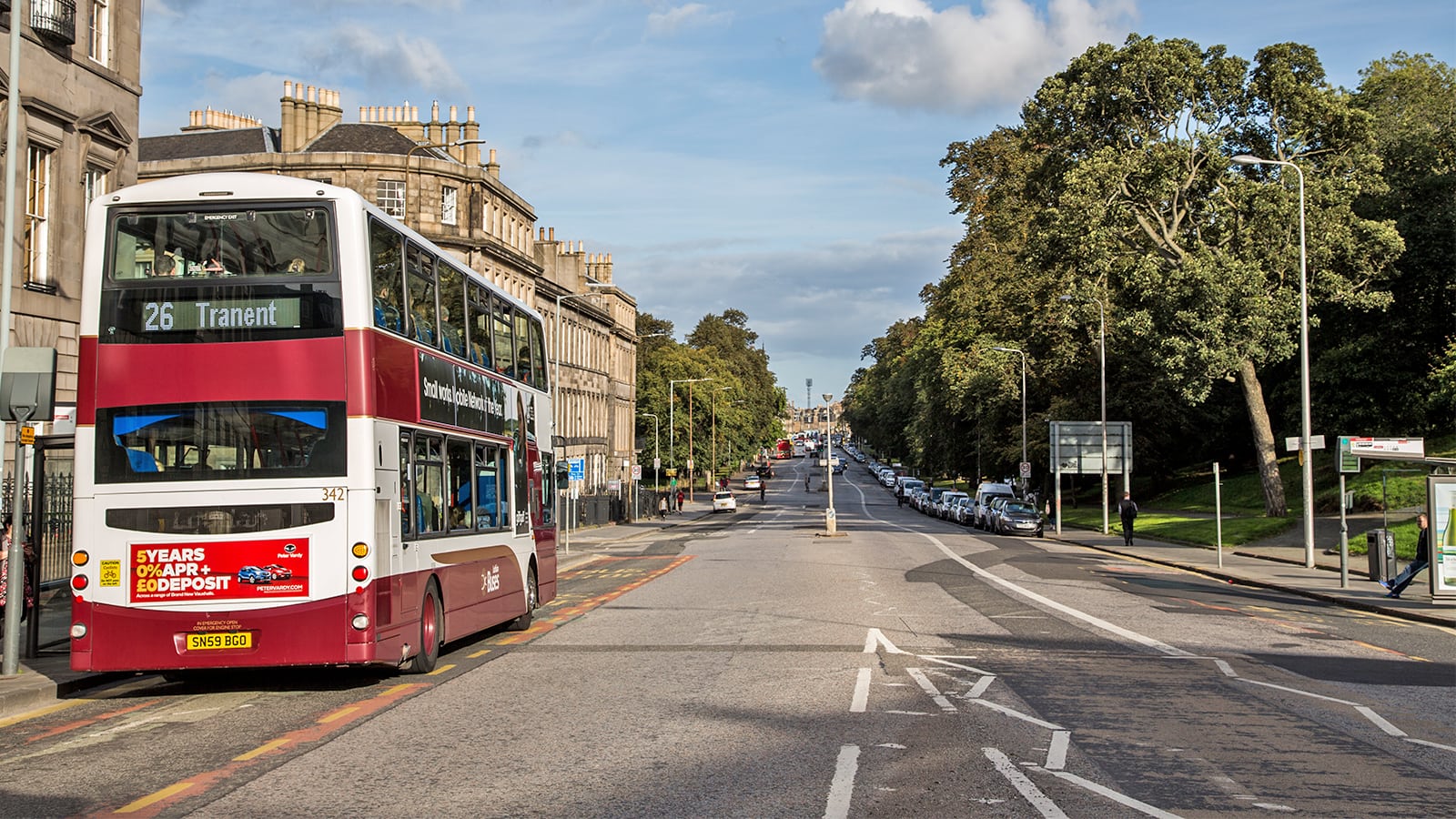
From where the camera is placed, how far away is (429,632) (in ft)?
44.2

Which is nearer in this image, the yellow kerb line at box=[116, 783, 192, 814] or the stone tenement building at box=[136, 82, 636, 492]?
the yellow kerb line at box=[116, 783, 192, 814]

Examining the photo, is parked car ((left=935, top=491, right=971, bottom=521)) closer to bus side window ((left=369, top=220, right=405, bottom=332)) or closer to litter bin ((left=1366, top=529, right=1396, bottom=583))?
litter bin ((left=1366, top=529, right=1396, bottom=583))

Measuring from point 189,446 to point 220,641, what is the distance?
1.69 m

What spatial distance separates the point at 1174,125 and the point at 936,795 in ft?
126

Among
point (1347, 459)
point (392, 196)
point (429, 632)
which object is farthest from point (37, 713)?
point (392, 196)

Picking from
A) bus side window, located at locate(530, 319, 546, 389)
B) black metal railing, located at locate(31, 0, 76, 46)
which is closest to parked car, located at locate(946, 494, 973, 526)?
bus side window, located at locate(530, 319, 546, 389)

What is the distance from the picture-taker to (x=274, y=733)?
394 inches

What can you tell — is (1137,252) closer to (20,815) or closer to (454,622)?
(454,622)

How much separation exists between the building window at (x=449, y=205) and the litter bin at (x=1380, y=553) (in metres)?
46.3

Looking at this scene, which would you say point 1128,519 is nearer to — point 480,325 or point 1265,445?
point 1265,445

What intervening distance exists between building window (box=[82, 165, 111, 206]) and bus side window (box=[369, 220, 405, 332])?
15.5 metres

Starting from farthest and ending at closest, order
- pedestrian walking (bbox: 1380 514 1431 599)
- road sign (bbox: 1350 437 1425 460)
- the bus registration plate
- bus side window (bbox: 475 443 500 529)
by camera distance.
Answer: pedestrian walking (bbox: 1380 514 1431 599) < road sign (bbox: 1350 437 1425 460) < bus side window (bbox: 475 443 500 529) < the bus registration plate

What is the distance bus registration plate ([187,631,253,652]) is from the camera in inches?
456

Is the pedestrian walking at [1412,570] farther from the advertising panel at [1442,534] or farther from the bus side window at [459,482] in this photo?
the bus side window at [459,482]
